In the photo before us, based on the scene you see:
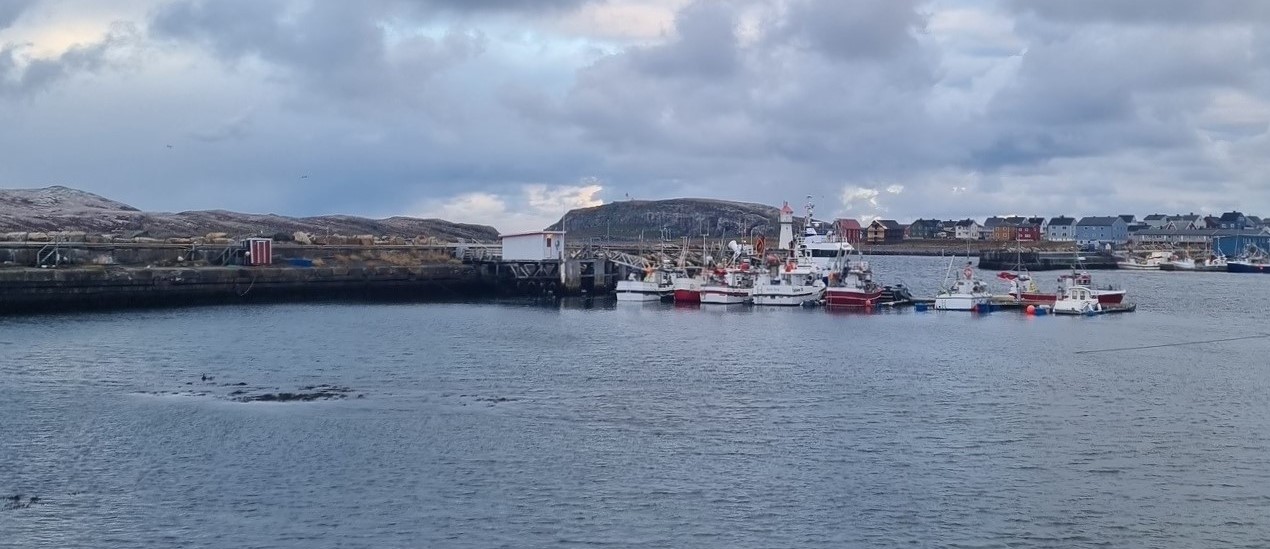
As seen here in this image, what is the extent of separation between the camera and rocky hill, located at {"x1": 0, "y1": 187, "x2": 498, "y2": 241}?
347 feet

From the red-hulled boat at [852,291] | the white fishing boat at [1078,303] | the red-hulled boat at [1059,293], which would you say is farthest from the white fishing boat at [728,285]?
the white fishing boat at [1078,303]

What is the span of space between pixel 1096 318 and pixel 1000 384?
33.1 m

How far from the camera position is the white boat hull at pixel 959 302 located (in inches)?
2896

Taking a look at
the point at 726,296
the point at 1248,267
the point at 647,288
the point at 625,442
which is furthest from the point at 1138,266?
the point at 625,442

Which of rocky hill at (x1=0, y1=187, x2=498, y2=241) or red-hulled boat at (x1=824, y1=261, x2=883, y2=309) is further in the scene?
rocky hill at (x1=0, y1=187, x2=498, y2=241)

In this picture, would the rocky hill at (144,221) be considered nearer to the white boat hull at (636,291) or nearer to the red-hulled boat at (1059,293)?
the white boat hull at (636,291)

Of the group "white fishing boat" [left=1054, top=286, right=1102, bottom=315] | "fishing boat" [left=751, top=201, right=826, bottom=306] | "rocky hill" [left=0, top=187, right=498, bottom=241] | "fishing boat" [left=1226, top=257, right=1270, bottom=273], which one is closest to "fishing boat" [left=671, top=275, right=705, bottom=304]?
"fishing boat" [left=751, top=201, right=826, bottom=306]

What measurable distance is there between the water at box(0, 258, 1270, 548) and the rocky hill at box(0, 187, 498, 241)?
57.6 meters

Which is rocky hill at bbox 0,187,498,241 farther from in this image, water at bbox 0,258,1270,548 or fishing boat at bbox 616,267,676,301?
water at bbox 0,258,1270,548

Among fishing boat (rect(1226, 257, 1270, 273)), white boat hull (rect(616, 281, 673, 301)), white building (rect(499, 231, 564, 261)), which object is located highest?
white building (rect(499, 231, 564, 261))

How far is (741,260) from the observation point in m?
89.1

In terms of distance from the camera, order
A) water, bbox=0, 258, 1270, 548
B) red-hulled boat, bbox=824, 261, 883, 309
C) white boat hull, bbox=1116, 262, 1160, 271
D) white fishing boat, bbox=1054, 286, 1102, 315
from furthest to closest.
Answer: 1. white boat hull, bbox=1116, 262, 1160, 271
2. red-hulled boat, bbox=824, 261, 883, 309
3. white fishing boat, bbox=1054, 286, 1102, 315
4. water, bbox=0, 258, 1270, 548

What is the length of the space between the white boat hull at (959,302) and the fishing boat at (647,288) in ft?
60.8

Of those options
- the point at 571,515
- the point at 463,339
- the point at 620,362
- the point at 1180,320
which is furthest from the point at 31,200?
the point at 571,515
